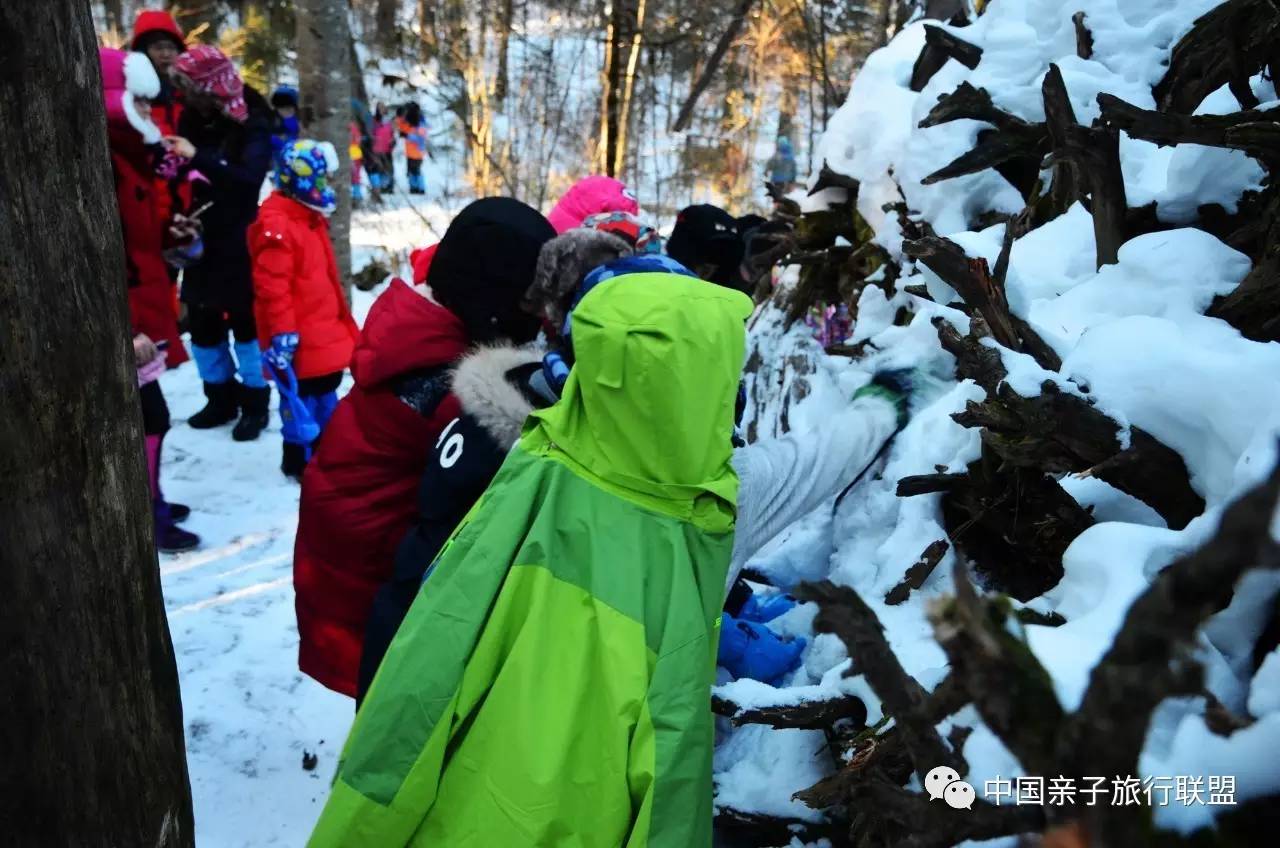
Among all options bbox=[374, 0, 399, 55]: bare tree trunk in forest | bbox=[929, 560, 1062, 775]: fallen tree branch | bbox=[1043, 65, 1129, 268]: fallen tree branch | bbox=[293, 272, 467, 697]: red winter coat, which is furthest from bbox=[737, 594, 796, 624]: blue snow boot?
bbox=[374, 0, 399, 55]: bare tree trunk in forest

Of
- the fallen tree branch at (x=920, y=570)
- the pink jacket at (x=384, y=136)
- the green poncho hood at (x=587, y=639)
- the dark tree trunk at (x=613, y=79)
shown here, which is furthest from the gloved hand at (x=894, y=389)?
the pink jacket at (x=384, y=136)

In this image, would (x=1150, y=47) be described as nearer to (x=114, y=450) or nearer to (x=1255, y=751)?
(x=1255, y=751)

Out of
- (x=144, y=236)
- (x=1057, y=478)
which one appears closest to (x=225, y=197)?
(x=144, y=236)

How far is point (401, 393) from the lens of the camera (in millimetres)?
2104

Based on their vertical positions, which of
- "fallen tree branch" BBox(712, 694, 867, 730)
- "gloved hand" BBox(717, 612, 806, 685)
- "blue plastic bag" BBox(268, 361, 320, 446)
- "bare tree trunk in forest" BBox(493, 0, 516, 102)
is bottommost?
"blue plastic bag" BBox(268, 361, 320, 446)

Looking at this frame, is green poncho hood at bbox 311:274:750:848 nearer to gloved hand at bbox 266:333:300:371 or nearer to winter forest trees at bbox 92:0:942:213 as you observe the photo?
gloved hand at bbox 266:333:300:371

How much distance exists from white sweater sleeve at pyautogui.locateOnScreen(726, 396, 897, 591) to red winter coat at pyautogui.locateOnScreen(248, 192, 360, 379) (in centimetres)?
274

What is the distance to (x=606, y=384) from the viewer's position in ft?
4.54

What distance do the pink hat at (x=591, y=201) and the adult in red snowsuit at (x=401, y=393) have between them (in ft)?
4.48

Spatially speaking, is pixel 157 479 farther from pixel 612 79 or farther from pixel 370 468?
pixel 612 79

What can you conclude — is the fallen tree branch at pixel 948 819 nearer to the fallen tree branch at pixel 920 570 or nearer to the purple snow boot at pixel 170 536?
the fallen tree branch at pixel 920 570

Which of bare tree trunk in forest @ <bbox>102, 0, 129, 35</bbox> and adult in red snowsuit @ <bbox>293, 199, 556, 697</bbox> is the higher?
bare tree trunk in forest @ <bbox>102, 0, 129, 35</bbox>

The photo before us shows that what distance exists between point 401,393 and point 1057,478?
1450 millimetres

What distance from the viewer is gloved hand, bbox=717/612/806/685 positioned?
1819 mm
